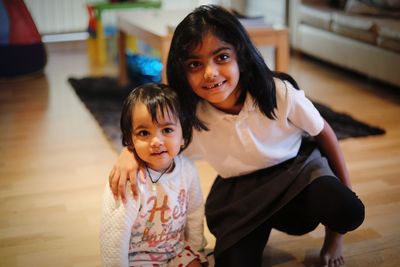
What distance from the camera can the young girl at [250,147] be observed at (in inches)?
47.4

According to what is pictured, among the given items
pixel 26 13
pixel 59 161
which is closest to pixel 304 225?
pixel 59 161

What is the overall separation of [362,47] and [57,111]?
176 cm

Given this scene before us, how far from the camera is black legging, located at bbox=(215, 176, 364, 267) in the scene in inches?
47.0

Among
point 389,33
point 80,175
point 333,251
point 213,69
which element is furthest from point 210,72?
point 389,33

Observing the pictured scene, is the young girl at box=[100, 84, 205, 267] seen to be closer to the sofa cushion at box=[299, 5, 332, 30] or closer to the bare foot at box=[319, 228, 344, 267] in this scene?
the bare foot at box=[319, 228, 344, 267]

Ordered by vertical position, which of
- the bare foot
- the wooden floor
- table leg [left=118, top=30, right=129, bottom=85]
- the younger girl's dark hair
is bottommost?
the wooden floor

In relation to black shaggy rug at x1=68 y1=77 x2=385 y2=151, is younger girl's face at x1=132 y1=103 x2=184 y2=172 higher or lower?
higher

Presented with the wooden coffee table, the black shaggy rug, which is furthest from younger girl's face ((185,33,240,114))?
the black shaggy rug

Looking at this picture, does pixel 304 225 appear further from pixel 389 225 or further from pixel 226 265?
pixel 389 225

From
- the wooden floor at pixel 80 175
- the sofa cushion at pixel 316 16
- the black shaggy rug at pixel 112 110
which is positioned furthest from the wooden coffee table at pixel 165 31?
the sofa cushion at pixel 316 16

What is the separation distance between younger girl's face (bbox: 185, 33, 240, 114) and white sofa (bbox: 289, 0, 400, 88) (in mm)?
1872

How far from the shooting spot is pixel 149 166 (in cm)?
122

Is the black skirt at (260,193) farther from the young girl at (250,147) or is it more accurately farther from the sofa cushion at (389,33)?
the sofa cushion at (389,33)

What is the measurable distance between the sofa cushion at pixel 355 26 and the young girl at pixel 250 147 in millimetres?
1887
